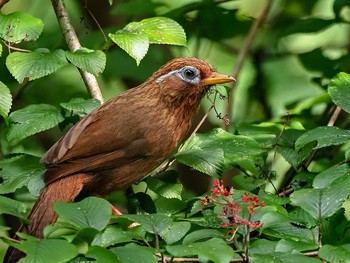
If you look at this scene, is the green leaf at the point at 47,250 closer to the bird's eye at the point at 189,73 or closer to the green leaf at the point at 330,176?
the green leaf at the point at 330,176

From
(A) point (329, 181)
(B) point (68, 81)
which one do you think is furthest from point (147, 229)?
(B) point (68, 81)

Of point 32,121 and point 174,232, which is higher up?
point 174,232

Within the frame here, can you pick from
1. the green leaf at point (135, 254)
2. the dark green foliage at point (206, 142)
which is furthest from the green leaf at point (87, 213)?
the green leaf at point (135, 254)

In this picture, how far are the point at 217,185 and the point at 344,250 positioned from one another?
21.4 inches

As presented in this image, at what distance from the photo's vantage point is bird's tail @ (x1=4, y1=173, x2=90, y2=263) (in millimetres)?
4326

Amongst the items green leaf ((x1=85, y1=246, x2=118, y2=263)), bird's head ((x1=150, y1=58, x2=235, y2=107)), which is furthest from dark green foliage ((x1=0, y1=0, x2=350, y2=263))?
bird's head ((x1=150, y1=58, x2=235, y2=107))

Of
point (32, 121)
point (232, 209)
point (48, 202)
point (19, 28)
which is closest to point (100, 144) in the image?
point (32, 121)

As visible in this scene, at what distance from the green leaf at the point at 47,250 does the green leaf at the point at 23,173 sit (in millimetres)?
1187

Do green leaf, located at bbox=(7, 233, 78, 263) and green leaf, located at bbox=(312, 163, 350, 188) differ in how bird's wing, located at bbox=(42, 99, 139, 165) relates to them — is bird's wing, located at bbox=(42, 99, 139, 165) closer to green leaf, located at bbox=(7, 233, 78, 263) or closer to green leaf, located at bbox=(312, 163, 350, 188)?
green leaf, located at bbox=(312, 163, 350, 188)

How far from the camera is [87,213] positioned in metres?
3.55

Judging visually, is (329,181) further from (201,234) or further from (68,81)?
(68,81)

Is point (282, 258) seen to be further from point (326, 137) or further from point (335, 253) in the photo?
point (326, 137)

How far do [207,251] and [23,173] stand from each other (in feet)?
5.04

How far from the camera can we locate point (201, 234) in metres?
3.64
